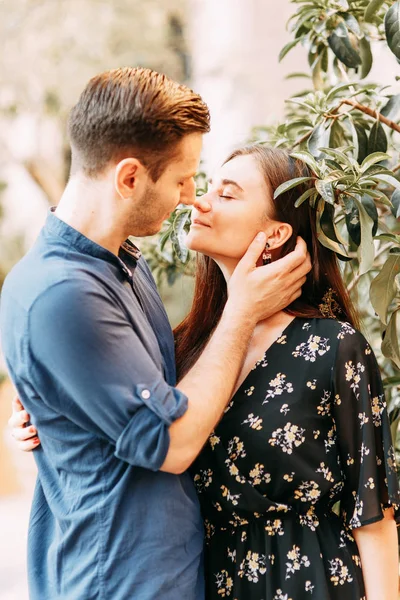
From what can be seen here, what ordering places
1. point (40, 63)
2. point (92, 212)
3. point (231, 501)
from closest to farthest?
point (92, 212) < point (231, 501) < point (40, 63)

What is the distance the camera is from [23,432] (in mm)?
1322

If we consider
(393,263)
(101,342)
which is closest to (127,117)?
(101,342)

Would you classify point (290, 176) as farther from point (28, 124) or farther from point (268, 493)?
point (28, 124)

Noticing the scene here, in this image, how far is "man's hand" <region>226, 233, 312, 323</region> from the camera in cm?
133

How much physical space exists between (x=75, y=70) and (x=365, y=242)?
3.37 m

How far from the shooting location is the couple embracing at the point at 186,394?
3.60 feet

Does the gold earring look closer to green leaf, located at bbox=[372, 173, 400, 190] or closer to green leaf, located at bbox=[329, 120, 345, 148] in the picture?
green leaf, located at bbox=[372, 173, 400, 190]

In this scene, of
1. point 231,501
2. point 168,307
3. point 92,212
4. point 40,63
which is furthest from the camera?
point 40,63

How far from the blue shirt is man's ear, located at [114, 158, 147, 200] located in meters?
0.10

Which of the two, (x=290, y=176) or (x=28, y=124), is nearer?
(x=290, y=176)

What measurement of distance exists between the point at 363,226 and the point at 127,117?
490 mm

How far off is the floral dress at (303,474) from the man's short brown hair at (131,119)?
0.46m

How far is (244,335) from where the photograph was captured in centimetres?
129

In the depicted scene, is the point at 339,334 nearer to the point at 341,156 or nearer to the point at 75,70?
the point at 341,156
